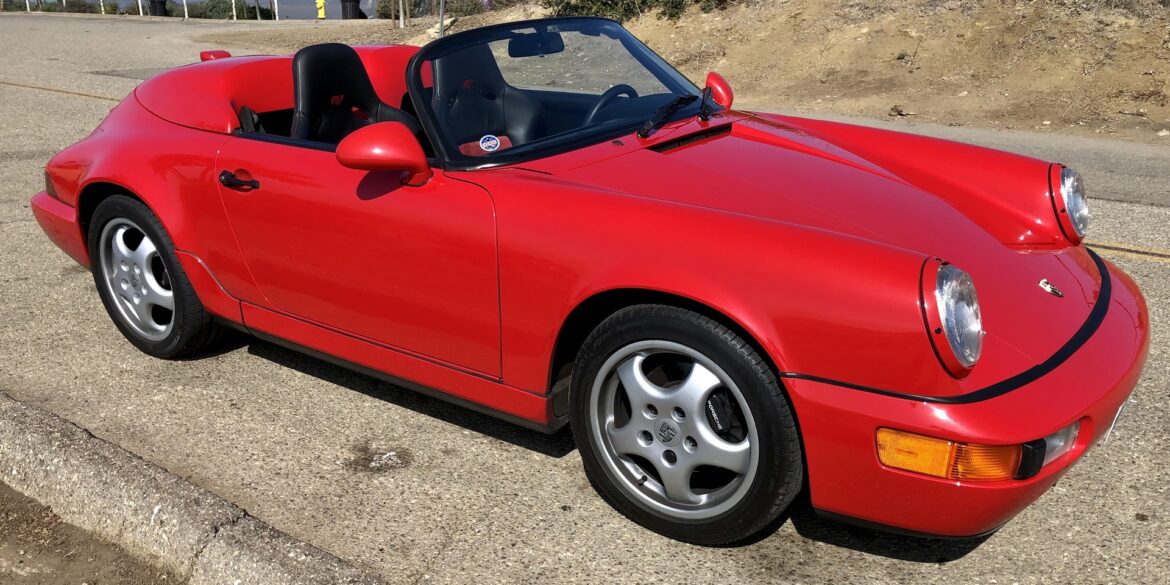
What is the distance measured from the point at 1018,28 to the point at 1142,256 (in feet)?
26.6

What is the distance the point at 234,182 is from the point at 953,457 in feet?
8.04

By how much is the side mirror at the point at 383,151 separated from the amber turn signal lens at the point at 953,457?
59.6 inches

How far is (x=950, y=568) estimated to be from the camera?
104 inches

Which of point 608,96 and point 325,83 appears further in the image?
point 325,83

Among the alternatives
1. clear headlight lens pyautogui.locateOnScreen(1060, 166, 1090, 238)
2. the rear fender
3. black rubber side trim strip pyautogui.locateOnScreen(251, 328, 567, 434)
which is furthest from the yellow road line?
clear headlight lens pyautogui.locateOnScreen(1060, 166, 1090, 238)

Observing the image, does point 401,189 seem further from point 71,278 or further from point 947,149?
point 71,278

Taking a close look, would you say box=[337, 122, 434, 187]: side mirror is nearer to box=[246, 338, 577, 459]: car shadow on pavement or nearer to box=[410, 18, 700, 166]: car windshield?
box=[410, 18, 700, 166]: car windshield

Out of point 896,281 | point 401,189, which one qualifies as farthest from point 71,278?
point 896,281

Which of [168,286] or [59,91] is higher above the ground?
[168,286]

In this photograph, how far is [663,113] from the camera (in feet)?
11.4

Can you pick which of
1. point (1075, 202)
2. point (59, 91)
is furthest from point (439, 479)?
point (59, 91)

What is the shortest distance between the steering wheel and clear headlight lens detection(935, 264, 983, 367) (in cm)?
146

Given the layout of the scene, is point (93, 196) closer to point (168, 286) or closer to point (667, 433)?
point (168, 286)

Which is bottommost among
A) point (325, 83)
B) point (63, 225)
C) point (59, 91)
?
point (59, 91)
